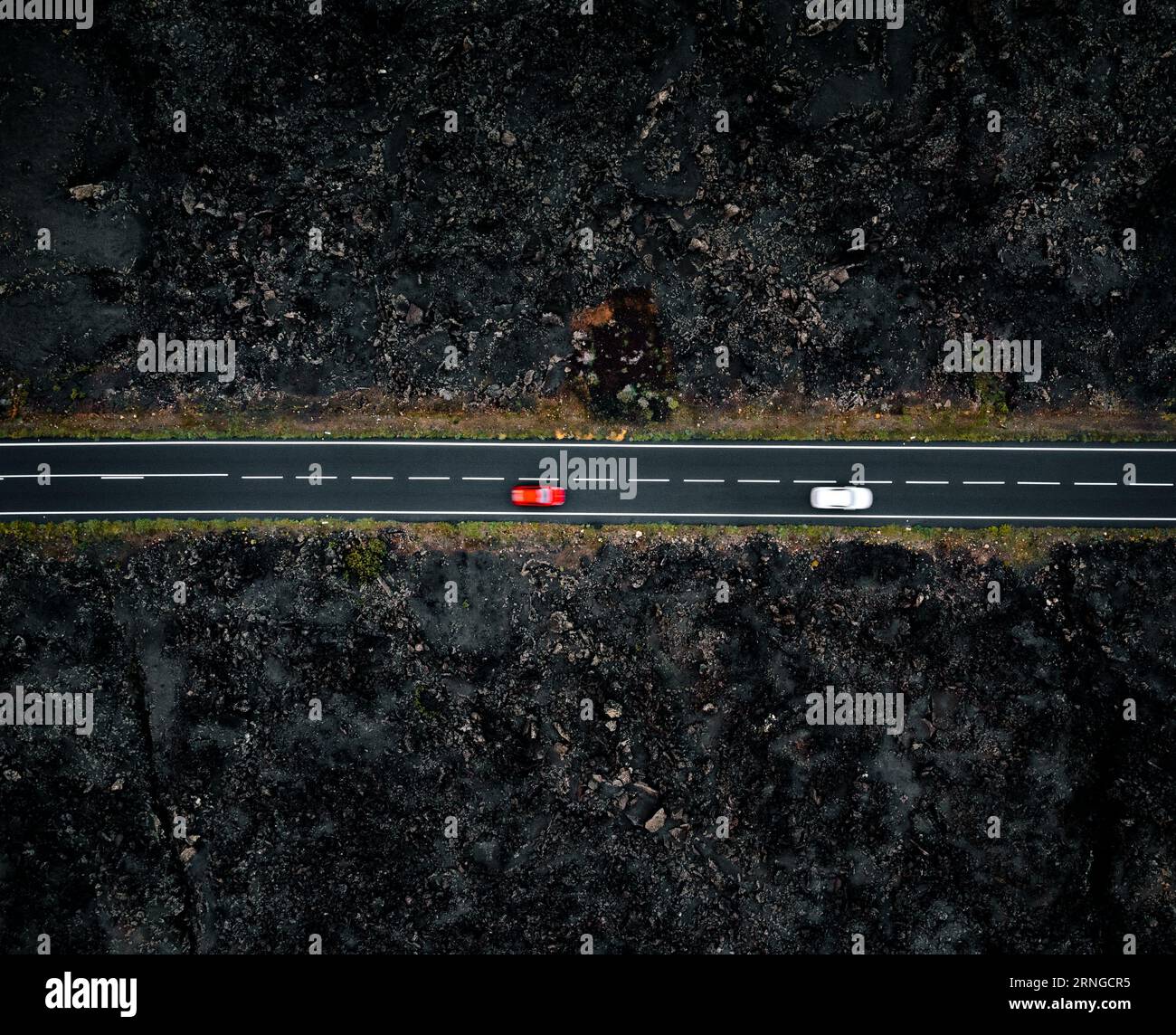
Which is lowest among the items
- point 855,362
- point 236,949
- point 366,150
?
point 236,949

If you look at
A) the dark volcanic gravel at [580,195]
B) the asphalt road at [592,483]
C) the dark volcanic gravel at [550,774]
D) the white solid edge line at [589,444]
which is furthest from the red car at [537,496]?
the dark volcanic gravel at [550,774]

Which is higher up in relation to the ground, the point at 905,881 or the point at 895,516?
the point at 895,516

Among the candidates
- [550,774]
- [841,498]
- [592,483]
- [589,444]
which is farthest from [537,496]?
[841,498]

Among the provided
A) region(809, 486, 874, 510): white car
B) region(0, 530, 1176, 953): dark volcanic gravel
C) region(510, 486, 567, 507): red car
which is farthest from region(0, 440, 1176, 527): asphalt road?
region(0, 530, 1176, 953): dark volcanic gravel

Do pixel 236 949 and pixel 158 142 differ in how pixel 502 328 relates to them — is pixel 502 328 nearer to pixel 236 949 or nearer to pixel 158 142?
pixel 158 142

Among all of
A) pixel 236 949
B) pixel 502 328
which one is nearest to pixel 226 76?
pixel 502 328

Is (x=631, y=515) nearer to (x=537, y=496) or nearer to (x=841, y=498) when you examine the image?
(x=537, y=496)
